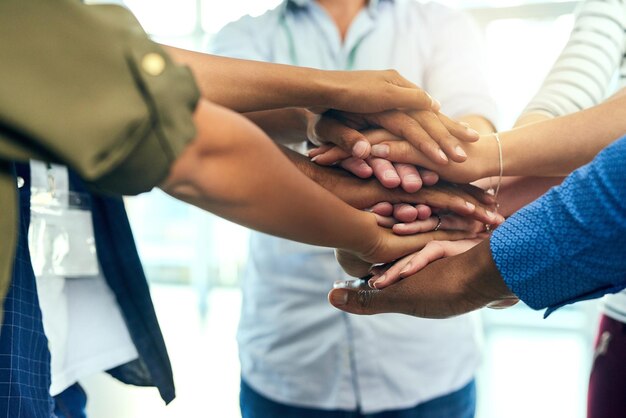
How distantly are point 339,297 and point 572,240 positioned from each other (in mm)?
362

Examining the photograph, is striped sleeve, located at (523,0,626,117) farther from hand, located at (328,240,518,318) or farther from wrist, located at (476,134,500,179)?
hand, located at (328,240,518,318)

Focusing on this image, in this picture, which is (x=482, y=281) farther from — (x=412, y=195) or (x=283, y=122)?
(x=283, y=122)

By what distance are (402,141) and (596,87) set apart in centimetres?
41

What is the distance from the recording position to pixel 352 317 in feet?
4.12

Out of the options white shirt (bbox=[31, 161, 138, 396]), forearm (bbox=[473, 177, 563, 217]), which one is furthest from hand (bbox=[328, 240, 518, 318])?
white shirt (bbox=[31, 161, 138, 396])

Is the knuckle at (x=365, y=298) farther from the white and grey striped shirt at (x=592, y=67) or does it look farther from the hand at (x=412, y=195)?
the white and grey striped shirt at (x=592, y=67)

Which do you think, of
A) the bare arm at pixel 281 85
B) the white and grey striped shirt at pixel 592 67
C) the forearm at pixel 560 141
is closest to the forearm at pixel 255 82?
the bare arm at pixel 281 85

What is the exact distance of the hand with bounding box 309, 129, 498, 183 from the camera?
36.9 inches

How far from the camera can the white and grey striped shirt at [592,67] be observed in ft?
3.51

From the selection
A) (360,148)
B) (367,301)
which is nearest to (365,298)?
(367,301)

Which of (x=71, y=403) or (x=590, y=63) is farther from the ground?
(x=590, y=63)

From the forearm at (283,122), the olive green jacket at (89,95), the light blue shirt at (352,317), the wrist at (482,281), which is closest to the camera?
the olive green jacket at (89,95)

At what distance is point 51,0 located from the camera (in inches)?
18.7

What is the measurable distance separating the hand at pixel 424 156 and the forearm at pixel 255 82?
11 cm
